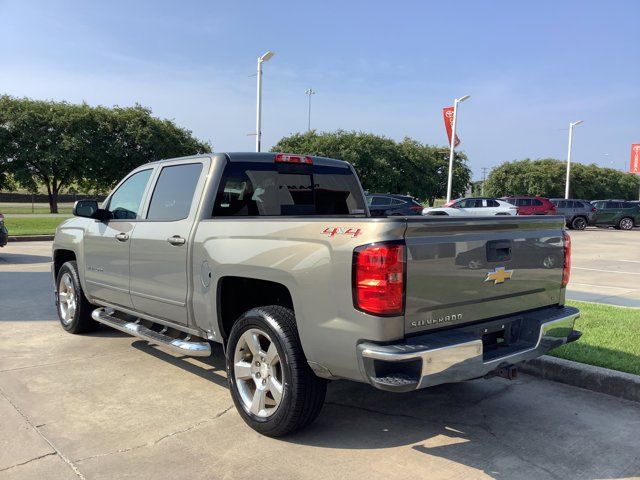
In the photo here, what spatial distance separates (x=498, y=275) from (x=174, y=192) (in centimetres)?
277

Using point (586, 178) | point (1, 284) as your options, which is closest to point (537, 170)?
point (586, 178)

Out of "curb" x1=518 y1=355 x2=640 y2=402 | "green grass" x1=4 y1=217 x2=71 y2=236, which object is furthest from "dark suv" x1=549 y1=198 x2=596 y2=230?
"curb" x1=518 y1=355 x2=640 y2=402

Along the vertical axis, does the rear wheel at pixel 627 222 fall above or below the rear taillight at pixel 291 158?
below

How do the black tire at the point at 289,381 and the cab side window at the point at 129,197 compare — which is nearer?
the black tire at the point at 289,381

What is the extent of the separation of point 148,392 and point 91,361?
112cm

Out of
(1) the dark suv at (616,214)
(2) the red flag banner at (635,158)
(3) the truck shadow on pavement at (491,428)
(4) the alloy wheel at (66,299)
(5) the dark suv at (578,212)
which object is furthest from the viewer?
(2) the red flag banner at (635,158)

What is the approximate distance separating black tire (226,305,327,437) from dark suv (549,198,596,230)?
30.6m

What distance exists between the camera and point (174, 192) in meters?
4.76

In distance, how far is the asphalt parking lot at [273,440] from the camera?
3289 millimetres

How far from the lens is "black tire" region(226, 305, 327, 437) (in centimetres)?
340

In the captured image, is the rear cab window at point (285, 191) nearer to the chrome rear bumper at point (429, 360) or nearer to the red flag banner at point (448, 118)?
the chrome rear bumper at point (429, 360)

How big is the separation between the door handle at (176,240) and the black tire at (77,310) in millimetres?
2179

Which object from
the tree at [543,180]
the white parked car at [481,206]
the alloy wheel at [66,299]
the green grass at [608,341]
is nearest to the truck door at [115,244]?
the alloy wheel at [66,299]

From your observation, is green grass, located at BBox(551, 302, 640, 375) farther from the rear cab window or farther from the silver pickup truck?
the rear cab window
